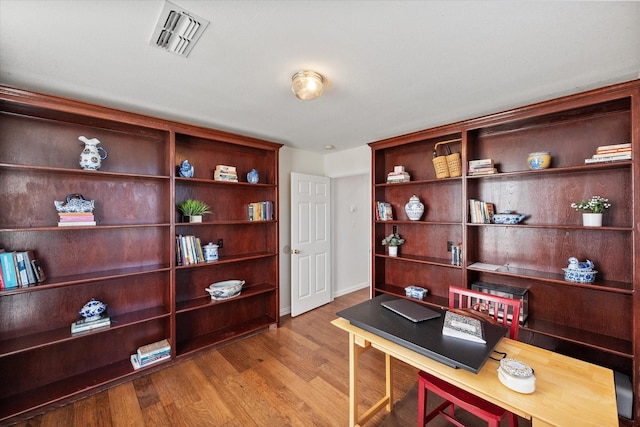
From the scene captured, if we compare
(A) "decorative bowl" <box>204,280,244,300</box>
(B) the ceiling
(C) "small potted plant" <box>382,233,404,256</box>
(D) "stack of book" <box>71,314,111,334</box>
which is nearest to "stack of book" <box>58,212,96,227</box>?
(D) "stack of book" <box>71,314,111,334</box>

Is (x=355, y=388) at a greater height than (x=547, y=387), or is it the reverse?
(x=547, y=387)

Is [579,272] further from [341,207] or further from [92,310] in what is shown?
[92,310]

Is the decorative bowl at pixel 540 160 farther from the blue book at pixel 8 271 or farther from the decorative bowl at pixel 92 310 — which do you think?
the blue book at pixel 8 271

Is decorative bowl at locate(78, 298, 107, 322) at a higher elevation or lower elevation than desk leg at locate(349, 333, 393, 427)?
higher

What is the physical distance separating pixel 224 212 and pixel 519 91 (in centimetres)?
300

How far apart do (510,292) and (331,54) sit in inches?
93.7

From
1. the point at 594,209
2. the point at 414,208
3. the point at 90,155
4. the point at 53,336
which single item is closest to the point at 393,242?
the point at 414,208

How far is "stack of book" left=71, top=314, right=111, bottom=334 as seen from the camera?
2043mm

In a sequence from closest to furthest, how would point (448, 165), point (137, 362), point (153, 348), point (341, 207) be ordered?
point (137, 362), point (153, 348), point (448, 165), point (341, 207)

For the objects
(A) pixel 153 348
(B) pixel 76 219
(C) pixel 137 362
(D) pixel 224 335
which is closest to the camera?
(B) pixel 76 219

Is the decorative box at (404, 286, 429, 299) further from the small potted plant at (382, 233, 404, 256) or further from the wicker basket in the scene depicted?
the wicker basket

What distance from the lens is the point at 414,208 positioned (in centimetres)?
285

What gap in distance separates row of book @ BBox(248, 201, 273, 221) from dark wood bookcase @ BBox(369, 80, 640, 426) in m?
1.62

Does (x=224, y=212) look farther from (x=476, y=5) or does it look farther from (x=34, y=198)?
(x=476, y=5)
